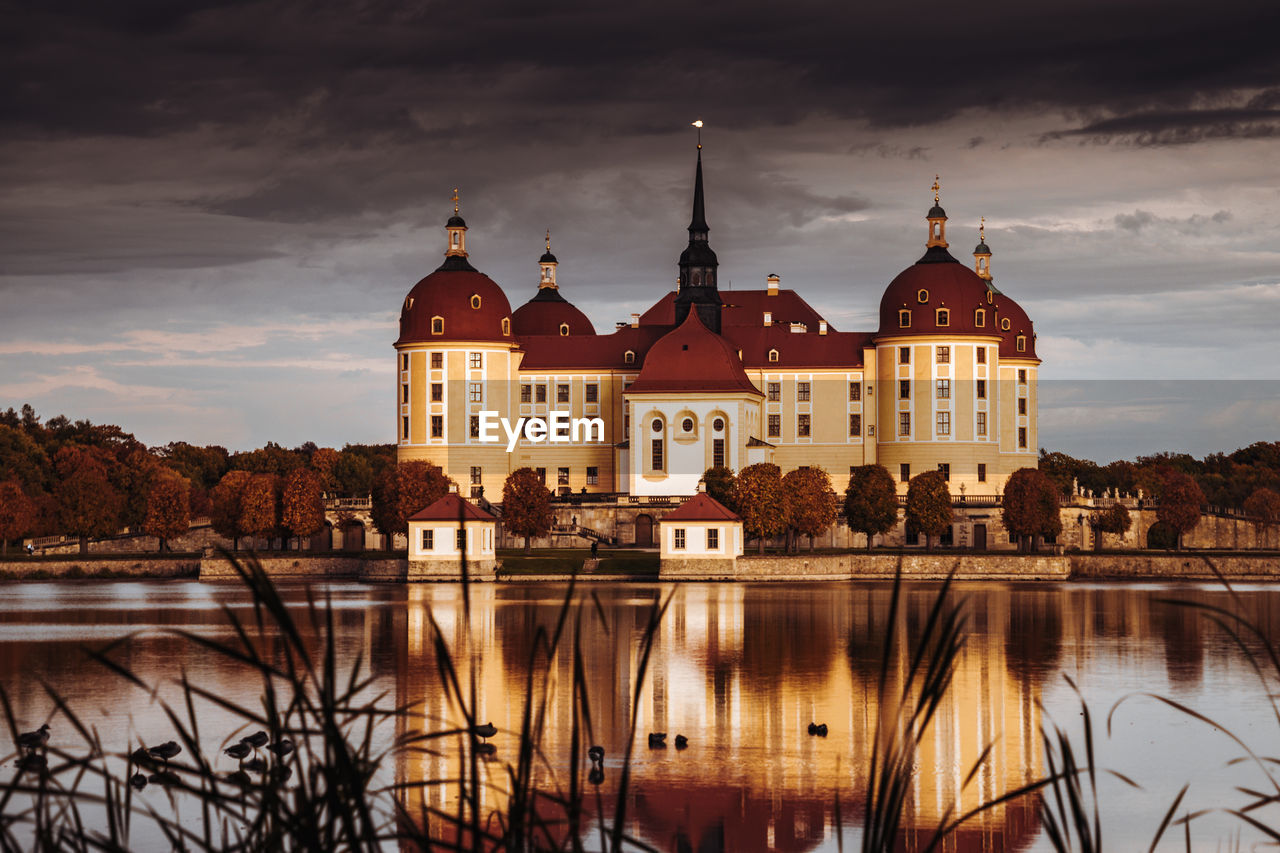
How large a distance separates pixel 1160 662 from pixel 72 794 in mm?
32120

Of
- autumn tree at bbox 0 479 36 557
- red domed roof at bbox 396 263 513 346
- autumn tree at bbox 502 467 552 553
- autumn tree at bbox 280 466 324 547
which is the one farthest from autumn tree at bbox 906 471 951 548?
autumn tree at bbox 0 479 36 557

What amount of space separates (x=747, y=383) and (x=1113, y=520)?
17524mm

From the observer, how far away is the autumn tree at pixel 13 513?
69688 mm

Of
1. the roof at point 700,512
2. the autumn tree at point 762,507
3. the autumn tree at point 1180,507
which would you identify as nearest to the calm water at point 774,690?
the roof at point 700,512

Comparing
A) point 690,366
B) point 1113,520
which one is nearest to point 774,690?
point 690,366

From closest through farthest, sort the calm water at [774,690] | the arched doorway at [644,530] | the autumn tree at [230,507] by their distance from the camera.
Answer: the calm water at [774,690], the autumn tree at [230,507], the arched doorway at [644,530]

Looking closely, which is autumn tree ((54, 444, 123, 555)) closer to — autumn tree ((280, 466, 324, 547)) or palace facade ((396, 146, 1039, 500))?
autumn tree ((280, 466, 324, 547))

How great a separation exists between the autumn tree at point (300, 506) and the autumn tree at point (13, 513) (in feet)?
37.8

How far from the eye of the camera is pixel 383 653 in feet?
113

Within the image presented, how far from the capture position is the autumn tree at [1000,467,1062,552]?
68688mm

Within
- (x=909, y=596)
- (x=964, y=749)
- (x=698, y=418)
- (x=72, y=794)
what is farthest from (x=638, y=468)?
(x=72, y=794)

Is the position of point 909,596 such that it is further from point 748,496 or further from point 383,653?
point 383,653

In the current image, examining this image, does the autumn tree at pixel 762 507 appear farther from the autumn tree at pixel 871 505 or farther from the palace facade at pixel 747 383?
the palace facade at pixel 747 383

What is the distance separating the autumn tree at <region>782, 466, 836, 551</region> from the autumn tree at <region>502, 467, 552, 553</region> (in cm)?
978
